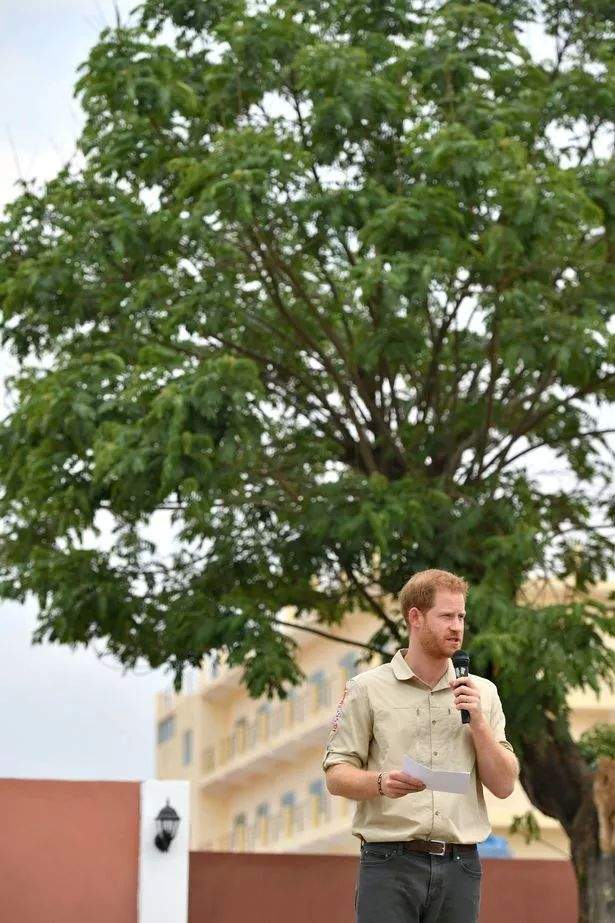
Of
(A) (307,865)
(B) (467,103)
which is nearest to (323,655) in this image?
(A) (307,865)

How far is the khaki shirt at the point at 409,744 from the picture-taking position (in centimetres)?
455

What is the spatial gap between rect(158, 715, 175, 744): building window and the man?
5401 centimetres

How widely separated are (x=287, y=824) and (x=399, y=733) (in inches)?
1639

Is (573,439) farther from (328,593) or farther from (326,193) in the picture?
(326,193)

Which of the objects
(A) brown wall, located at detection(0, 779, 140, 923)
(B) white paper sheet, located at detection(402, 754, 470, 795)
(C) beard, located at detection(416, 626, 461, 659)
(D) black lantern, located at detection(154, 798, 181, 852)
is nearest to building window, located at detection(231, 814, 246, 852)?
(A) brown wall, located at detection(0, 779, 140, 923)

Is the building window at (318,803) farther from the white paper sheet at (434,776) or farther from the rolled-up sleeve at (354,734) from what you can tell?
the white paper sheet at (434,776)

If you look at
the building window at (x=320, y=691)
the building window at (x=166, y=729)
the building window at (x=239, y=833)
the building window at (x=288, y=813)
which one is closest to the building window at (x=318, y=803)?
the building window at (x=288, y=813)

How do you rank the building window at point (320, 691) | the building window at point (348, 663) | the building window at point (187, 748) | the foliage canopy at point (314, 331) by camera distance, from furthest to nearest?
the building window at point (187, 748) < the building window at point (320, 691) < the building window at point (348, 663) < the foliage canopy at point (314, 331)

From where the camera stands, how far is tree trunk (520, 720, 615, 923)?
13.2m

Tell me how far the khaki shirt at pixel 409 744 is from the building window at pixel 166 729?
177ft

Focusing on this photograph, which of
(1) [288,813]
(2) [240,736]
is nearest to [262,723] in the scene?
(2) [240,736]

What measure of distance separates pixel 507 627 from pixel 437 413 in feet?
9.83

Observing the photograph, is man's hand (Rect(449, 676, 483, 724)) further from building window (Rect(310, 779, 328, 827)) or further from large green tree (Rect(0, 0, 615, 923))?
building window (Rect(310, 779, 328, 827))

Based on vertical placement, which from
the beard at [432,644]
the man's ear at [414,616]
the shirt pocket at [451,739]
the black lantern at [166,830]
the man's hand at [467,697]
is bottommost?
the shirt pocket at [451,739]
